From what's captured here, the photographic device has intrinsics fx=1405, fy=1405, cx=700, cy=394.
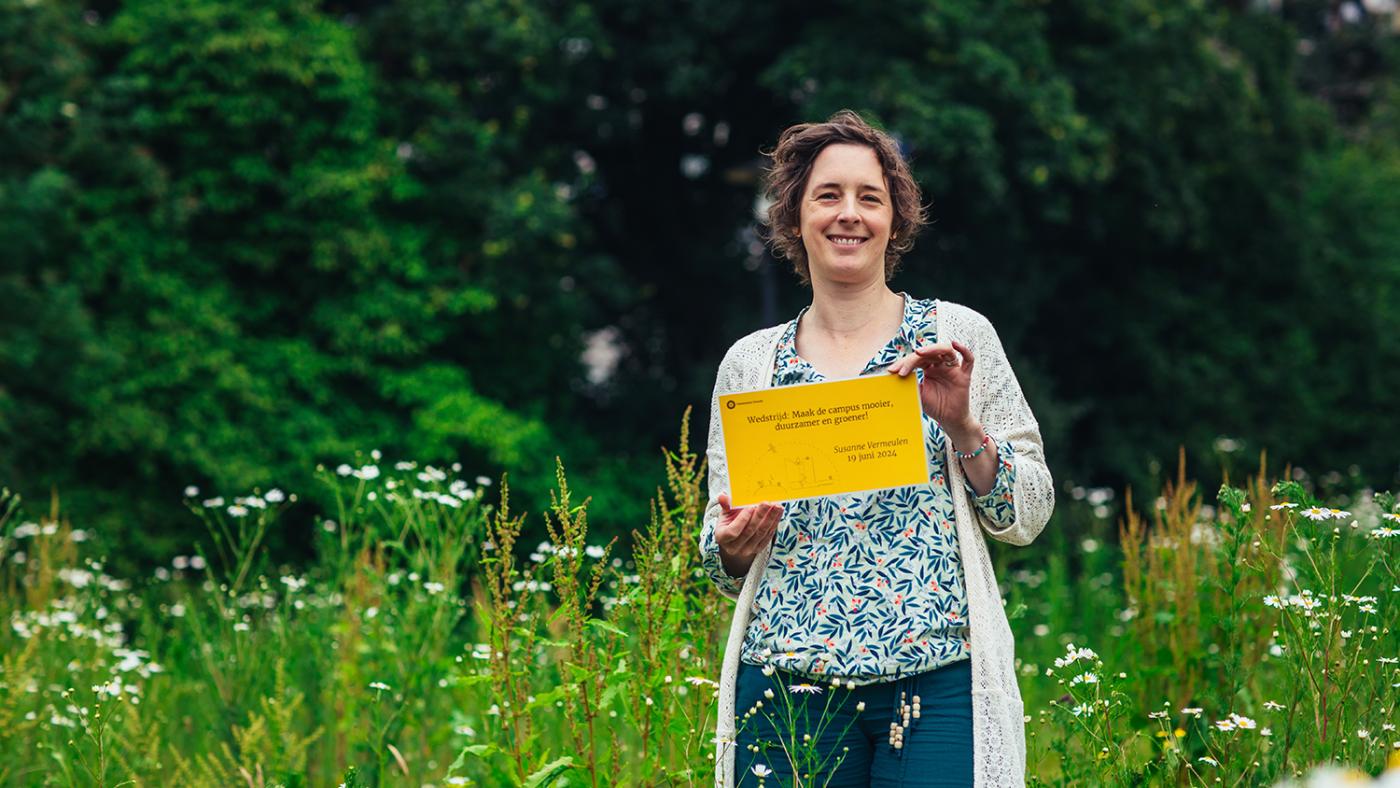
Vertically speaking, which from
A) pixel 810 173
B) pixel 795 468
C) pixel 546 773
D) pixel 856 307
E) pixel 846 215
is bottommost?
pixel 546 773

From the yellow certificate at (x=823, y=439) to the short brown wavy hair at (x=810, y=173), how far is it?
433 mm

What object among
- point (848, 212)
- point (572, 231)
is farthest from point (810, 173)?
point (572, 231)

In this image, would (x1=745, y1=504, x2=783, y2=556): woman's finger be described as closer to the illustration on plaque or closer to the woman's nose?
the illustration on plaque

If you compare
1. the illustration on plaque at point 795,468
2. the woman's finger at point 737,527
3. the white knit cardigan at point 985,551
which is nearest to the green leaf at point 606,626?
the white knit cardigan at point 985,551

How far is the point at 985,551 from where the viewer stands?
2.65 m

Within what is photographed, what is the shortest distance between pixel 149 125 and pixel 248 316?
194 cm

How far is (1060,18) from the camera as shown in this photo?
597 inches

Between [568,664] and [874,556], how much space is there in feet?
2.92

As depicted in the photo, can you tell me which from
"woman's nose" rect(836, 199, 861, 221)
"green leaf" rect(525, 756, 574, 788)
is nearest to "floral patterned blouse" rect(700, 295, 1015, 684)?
"woman's nose" rect(836, 199, 861, 221)

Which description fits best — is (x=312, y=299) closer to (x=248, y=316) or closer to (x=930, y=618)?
(x=248, y=316)

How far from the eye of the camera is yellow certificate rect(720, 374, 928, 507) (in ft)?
8.47

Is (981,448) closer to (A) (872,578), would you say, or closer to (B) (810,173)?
(A) (872,578)

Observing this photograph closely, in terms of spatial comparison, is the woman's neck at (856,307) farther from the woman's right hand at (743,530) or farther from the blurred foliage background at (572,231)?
the blurred foliage background at (572,231)

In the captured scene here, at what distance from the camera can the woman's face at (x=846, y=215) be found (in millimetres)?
2754
